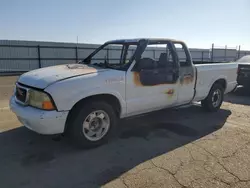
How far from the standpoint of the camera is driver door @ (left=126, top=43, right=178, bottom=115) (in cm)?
433

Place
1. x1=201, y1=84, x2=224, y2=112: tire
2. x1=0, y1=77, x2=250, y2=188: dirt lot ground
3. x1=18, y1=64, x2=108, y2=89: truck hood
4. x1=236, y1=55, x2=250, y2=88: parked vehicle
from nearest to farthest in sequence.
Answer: x1=0, y1=77, x2=250, y2=188: dirt lot ground, x1=18, y1=64, x2=108, y2=89: truck hood, x1=201, y1=84, x2=224, y2=112: tire, x1=236, y1=55, x2=250, y2=88: parked vehicle

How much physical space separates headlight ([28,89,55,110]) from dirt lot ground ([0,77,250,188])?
78cm

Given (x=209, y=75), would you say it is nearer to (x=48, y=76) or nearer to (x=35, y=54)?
(x=48, y=76)

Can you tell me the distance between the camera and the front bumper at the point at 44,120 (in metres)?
3.45

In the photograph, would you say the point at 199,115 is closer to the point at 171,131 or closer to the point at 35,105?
the point at 171,131

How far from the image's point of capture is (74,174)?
3178 millimetres

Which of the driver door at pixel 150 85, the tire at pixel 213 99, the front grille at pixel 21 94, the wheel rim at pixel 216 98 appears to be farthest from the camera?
the wheel rim at pixel 216 98

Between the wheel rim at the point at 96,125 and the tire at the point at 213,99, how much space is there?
129 inches

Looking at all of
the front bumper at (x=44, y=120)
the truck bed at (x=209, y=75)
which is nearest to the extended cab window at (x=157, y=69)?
the truck bed at (x=209, y=75)

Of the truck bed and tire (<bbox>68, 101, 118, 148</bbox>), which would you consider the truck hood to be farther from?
the truck bed

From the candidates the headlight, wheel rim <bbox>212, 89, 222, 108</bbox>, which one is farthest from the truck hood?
wheel rim <bbox>212, 89, 222, 108</bbox>

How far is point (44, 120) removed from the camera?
3.44 meters

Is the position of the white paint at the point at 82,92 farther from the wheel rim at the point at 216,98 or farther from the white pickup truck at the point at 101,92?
the wheel rim at the point at 216,98

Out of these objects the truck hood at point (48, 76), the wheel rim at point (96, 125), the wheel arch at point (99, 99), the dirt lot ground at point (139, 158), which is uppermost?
the truck hood at point (48, 76)
